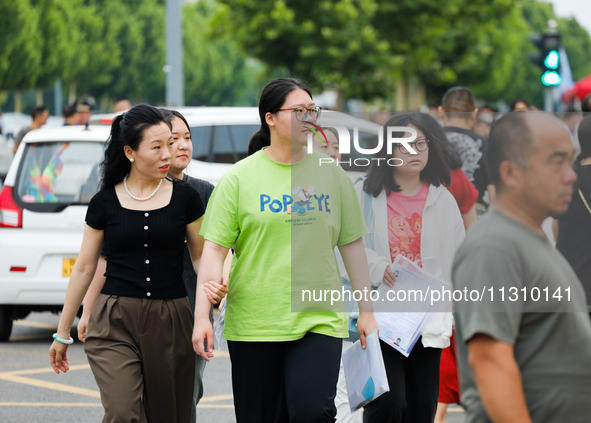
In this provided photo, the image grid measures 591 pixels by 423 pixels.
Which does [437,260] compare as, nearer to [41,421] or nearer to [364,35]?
[41,421]

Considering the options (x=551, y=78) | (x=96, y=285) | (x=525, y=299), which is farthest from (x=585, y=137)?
(x=551, y=78)

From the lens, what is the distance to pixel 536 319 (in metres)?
2.76

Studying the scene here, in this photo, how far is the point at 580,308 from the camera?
281 centimetres

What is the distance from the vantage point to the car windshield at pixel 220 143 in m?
10.1

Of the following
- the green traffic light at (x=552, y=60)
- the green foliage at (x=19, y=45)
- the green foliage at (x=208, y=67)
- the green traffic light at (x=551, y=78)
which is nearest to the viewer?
the green traffic light at (x=551, y=78)

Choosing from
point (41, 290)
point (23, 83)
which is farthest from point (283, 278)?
point (23, 83)

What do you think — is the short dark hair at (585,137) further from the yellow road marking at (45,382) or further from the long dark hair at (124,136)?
the yellow road marking at (45,382)

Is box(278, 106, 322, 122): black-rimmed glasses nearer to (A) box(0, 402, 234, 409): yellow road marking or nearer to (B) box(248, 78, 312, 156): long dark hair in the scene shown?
(B) box(248, 78, 312, 156): long dark hair

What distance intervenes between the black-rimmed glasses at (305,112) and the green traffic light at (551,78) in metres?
12.3

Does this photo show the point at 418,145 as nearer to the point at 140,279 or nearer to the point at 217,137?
the point at 140,279

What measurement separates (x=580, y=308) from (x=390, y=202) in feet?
6.77

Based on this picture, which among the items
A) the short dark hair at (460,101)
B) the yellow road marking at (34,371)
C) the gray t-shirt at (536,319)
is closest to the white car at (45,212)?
the yellow road marking at (34,371)

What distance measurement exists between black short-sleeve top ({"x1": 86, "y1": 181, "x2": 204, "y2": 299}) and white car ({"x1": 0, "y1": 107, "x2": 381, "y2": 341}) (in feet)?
13.6

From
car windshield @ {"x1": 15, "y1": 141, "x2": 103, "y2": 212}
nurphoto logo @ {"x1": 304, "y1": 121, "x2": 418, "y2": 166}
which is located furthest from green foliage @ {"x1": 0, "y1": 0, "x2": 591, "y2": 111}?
car windshield @ {"x1": 15, "y1": 141, "x2": 103, "y2": 212}
